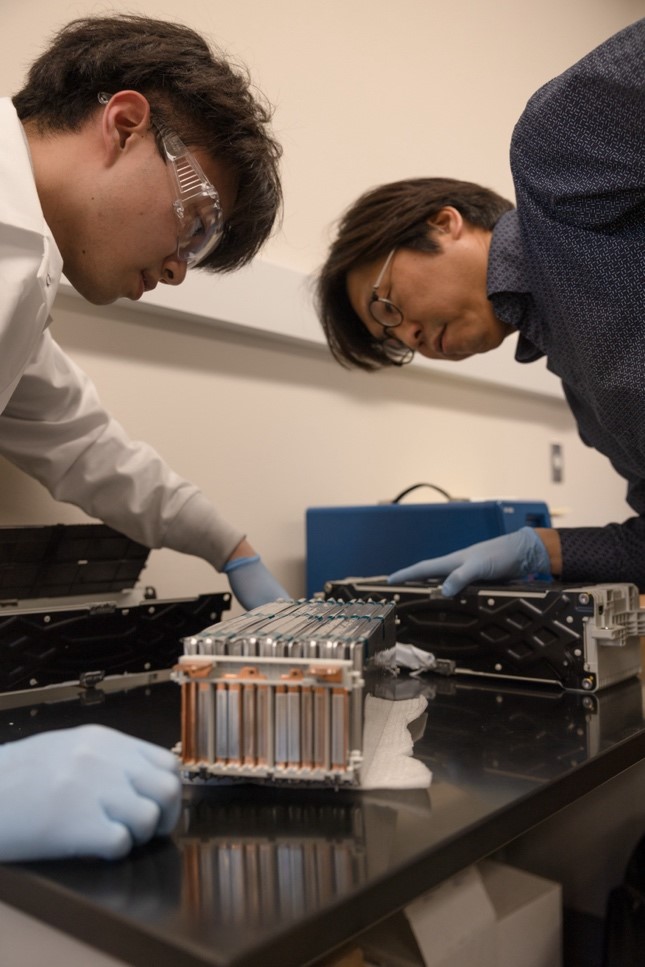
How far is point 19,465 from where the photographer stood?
51.6 inches

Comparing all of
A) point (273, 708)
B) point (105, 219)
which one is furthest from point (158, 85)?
point (273, 708)

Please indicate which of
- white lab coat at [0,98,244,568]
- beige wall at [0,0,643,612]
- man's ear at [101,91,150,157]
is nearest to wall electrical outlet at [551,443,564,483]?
beige wall at [0,0,643,612]

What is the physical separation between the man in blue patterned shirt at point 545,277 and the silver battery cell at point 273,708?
0.56 metres

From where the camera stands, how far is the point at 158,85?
3.30 ft

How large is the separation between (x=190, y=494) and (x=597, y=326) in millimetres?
743

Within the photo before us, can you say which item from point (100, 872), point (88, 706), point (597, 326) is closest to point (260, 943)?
point (100, 872)

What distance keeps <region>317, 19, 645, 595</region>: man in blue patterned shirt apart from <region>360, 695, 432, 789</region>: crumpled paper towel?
291 millimetres

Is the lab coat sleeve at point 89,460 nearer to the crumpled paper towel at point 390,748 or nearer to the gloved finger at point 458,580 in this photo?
the gloved finger at point 458,580

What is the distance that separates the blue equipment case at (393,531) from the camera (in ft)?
5.25

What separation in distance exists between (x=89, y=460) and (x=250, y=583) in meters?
0.37

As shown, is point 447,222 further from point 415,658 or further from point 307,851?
point 307,851

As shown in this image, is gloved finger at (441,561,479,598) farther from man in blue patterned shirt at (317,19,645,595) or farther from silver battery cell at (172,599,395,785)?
silver battery cell at (172,599,395,785)

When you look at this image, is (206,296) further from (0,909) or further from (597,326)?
(0,909)

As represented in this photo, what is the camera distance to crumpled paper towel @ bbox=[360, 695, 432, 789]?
2.35ft
